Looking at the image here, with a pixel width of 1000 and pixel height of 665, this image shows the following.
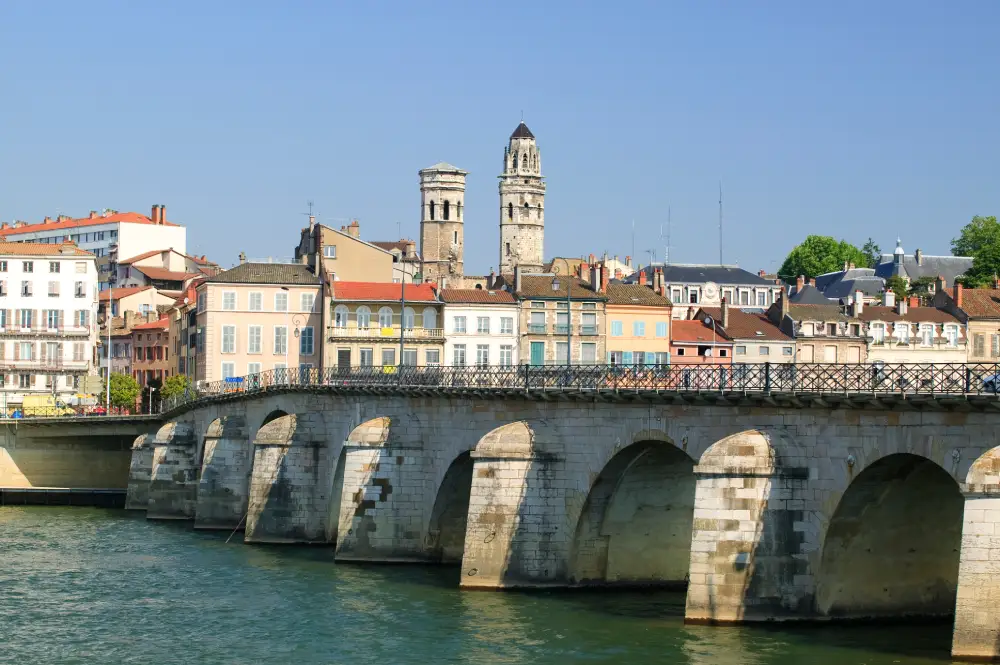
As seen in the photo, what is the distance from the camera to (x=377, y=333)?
10000 centimetres

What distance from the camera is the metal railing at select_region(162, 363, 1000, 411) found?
38.8 metres

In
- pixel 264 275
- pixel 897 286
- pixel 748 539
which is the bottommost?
pixel 748 539

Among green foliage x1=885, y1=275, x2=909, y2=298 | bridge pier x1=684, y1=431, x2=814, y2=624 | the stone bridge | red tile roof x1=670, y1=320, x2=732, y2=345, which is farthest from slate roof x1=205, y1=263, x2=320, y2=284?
bridge pier x1=684, y1=431, x2=814, y2=624

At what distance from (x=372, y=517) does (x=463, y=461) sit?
3635 mm

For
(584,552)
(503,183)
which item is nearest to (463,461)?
(584,552)

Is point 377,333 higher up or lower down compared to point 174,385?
higher up

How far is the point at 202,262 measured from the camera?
16212 centimetres

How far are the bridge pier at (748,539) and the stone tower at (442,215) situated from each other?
4244 inches

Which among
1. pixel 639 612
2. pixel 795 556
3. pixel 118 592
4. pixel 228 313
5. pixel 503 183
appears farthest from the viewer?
pixel 503 183

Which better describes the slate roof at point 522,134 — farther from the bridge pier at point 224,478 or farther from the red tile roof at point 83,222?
the bridge pier at point 224,478

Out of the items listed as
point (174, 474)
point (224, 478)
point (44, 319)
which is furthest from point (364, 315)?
point (224, 478)

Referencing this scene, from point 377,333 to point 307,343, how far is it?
389cm

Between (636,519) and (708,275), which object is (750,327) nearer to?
(708,275)

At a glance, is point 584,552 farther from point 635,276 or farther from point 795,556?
point 635,276
